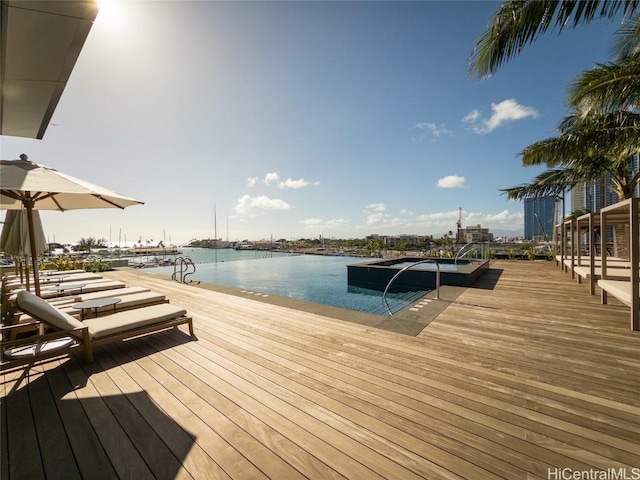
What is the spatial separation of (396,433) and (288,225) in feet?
100

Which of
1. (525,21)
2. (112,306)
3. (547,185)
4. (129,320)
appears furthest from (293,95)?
(547,185)

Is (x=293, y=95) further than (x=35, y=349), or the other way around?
(x=293, y=95)

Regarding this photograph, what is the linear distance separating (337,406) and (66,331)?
2901 mm

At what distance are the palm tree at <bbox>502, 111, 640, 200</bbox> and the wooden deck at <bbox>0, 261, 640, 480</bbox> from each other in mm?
4437

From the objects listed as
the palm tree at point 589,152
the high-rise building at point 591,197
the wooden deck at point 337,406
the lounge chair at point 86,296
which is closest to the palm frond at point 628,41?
the palm tree at point 589,152

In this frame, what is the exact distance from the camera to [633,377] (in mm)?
2195

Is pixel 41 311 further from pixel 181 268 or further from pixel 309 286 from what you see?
pixel 309 286

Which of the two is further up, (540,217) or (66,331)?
(540,217)

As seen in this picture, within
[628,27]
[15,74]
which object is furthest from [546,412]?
[628,27]

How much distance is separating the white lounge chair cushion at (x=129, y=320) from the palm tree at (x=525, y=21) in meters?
5.98

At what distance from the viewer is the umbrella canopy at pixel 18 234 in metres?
4.74

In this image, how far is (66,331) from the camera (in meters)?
2.64

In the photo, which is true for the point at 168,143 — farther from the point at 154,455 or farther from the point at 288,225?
the point at 288,225

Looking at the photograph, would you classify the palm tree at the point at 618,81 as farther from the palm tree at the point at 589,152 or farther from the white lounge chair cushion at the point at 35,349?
the white lounge chair cushion at the point at 35,349
